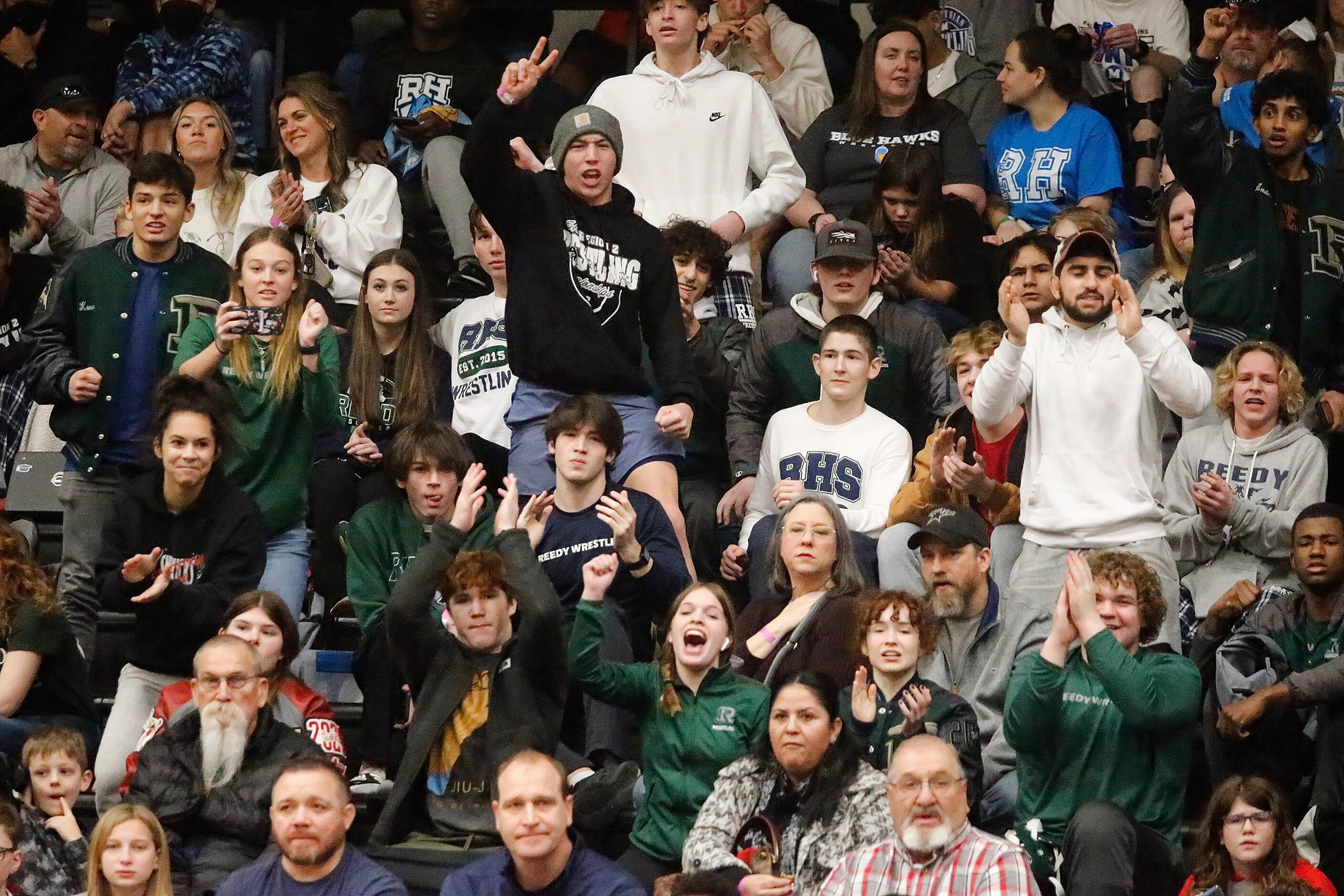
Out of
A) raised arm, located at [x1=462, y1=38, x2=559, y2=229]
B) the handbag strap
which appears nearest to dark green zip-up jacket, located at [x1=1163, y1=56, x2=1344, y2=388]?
the handbag strap

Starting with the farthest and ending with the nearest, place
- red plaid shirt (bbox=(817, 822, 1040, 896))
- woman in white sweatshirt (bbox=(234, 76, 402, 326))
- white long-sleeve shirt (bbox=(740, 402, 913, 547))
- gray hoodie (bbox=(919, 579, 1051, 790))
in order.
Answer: woman in white sweatshirt (bbox=(234, 76, 402, 326))
white long-sleeve shirt (bbox=(740, 402, 913, 547))
gray hoodie (bbox=(919, 579, 1051, 790))
red plaid shirt (bbox=(817, 822, 1040, 896))

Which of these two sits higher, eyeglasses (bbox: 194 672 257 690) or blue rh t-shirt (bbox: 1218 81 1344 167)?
blue rh t-shirt (bbox: 1218 81 1344 167)

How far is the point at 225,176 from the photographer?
906 centimetres

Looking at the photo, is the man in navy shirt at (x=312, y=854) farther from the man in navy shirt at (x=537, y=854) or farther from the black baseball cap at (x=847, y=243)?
the black baseball cap at (x=847, y=243)

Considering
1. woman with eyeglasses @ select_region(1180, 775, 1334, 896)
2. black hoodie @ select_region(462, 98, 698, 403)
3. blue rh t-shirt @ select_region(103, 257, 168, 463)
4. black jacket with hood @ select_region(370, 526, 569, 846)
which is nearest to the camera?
woman with eyeglasses @ select_region(1180, 775, 1334, 896)

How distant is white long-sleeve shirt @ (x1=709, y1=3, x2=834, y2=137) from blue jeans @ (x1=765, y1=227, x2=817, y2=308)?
917 millimetres

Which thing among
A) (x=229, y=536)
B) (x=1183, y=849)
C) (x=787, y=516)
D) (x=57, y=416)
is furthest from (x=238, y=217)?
(x=1183, y=849)

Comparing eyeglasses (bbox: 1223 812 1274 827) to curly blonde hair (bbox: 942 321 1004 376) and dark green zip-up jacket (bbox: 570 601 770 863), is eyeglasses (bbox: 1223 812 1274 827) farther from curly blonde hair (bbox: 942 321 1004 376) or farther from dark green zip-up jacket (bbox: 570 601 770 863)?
curly blonde hair (bbox: 942 321 1004 376)

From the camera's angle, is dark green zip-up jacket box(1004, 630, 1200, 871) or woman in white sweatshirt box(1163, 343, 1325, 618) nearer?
dark green zip-up jacket box(1004, 630, 1200, 871)

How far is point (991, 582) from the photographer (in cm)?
696

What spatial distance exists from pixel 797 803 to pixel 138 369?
3.29 metres

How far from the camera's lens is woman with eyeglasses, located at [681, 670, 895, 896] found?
19.0 feet

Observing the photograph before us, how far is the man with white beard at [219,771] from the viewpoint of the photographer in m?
6.22

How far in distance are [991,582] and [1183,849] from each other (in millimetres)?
1089
